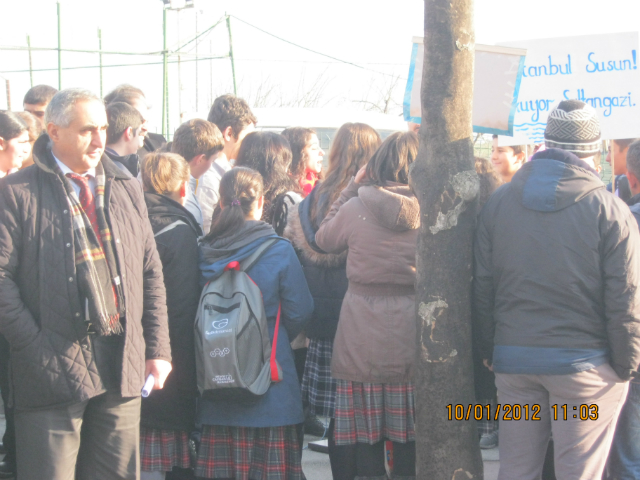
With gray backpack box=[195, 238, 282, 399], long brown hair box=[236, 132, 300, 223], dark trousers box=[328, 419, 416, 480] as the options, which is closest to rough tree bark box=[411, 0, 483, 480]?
dark trousers box=[328, 419, 416, 480]

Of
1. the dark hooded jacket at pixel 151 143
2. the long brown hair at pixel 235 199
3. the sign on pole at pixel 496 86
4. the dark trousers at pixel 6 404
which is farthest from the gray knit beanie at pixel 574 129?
the dark hooded jacket at pixel 151 143

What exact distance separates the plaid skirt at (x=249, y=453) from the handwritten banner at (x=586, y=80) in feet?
8.26

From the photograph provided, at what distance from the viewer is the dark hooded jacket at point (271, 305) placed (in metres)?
3.11

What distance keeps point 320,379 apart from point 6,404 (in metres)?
1.60

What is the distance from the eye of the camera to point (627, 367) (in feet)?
7.91

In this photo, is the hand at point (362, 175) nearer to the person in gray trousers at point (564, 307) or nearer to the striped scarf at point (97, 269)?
the person in gray trousers at point (564, 307)

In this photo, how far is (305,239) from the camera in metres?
3.69

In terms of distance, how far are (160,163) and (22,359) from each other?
4.26 feet

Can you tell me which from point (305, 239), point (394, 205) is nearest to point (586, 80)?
point (394, 205)

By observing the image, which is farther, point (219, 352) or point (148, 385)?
point (219, 352)

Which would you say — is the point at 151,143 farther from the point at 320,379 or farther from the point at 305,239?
the point at 320,379

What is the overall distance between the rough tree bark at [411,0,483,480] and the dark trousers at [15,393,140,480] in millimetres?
1180

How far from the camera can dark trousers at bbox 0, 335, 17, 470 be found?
3031 mm

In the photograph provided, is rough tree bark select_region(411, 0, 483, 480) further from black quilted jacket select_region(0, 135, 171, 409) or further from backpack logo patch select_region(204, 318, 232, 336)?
black quilted jacket select_region(0, 135, 171, 409)
